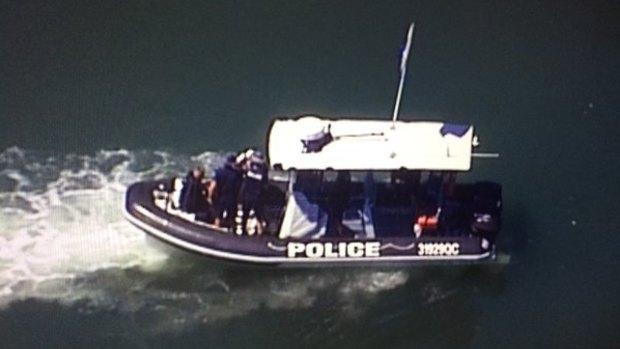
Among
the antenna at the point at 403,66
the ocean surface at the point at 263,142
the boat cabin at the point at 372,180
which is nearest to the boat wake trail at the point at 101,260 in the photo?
the ocean surface at the point at 263,142

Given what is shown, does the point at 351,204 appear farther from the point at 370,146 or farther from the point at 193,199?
the point at 193,199

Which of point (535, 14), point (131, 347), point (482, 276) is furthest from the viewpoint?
point (535, 14)

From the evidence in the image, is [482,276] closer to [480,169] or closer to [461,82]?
[480,169]

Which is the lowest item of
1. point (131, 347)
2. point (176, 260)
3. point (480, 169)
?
point (131, 347)

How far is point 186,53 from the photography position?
2104mm

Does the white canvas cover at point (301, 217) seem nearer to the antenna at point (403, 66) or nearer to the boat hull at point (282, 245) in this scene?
the boat hull at point (282, 245)

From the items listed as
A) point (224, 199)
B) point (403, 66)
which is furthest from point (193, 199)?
point (403, 66)

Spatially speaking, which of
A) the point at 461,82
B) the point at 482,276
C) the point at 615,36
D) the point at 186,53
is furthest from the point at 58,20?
the point at 615,36

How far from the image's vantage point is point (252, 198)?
199 cm

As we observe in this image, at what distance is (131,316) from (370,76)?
641mm

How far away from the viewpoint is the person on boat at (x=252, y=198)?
1983 millimetres

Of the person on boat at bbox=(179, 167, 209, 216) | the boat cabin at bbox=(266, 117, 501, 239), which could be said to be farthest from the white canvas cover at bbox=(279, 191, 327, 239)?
the person on boat at bbox=(179, 167, 209, 216)

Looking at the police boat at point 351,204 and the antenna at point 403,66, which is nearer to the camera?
the police boat at point 351,204

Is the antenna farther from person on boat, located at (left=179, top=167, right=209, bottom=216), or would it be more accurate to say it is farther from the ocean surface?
person on boat, located at (left=179, top=167, right=209, bottom=216)
